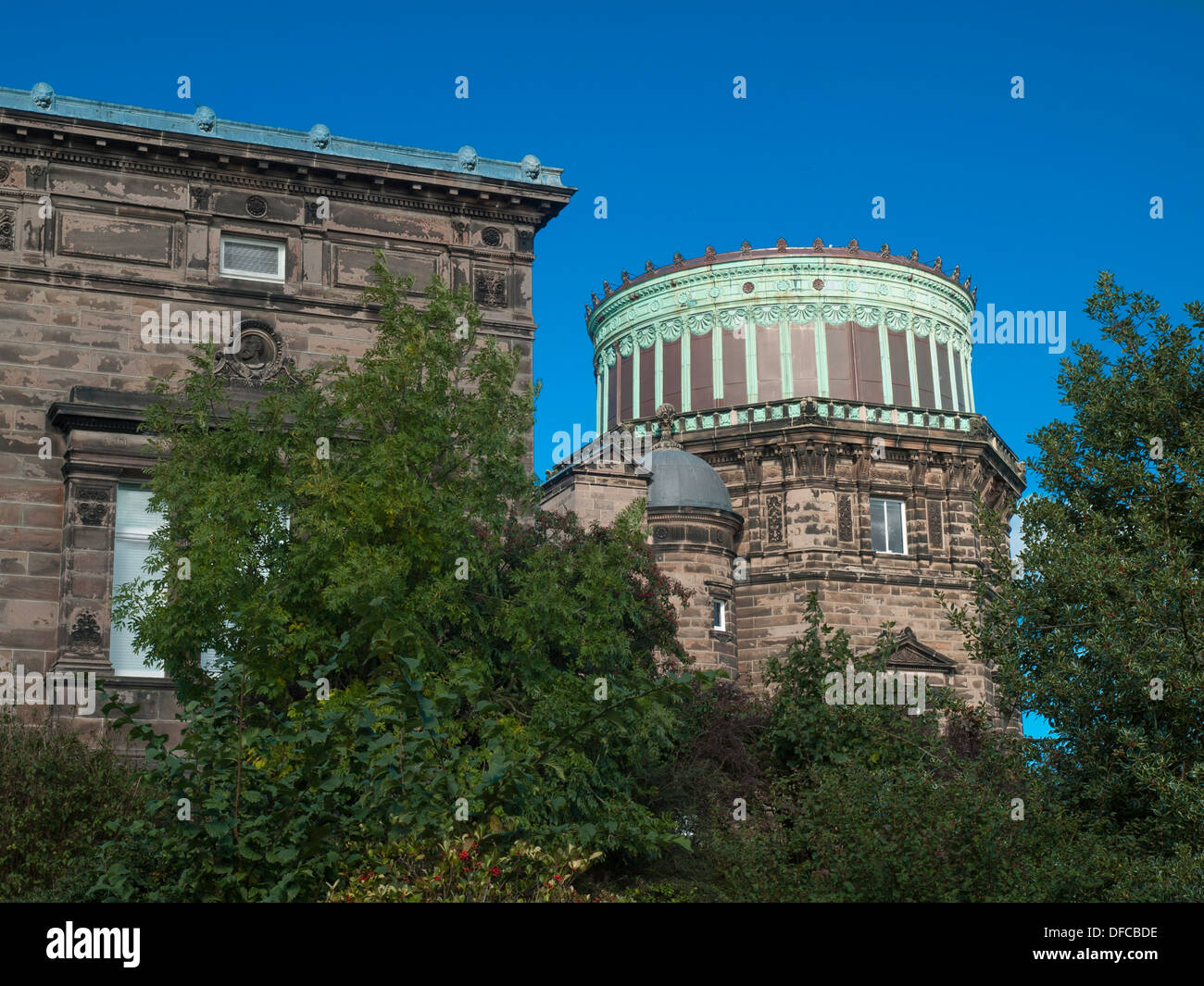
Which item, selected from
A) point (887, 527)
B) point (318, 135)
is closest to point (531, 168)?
point (318, 135)

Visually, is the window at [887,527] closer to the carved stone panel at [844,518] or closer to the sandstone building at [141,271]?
the carved stone panel at [844,518]

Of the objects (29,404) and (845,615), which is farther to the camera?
(845,615)

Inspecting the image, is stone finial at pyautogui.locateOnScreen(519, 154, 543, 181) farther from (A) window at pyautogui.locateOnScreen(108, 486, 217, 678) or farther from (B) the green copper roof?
(A) window at pyautogui.locateOnScreen(108, 486, 217, 678)

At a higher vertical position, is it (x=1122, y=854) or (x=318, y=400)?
(x=318, y=400)

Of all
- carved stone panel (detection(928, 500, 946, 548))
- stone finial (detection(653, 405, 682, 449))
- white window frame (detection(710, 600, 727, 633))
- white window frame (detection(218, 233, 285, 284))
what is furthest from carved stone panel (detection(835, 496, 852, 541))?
white window frame (detection(218, 233, 285, 284))

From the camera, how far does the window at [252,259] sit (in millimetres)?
25234

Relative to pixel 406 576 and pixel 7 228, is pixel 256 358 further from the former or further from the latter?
pixel 406 576

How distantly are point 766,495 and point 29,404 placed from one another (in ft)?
82.6

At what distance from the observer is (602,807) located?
65.2ft

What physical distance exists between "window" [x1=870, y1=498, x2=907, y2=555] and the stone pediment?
2798mm

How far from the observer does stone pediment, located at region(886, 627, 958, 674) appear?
42.0m

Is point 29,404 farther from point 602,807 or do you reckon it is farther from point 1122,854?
point 1122,854

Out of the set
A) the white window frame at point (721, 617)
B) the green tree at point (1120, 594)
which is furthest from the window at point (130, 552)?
the white window frame at point (721, 617)

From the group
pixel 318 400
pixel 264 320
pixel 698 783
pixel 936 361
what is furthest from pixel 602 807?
pixel 936 361
